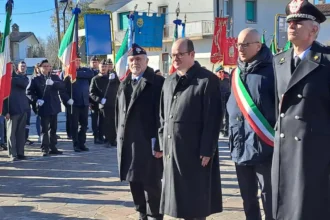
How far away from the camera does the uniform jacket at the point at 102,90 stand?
10.9 meters

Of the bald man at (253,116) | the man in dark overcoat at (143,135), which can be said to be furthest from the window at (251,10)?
the bald man at (253,116)

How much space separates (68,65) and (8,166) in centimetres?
→ 266

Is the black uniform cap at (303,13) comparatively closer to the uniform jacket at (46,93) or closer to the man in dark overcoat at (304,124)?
the man in dark overcoat at (304,124)

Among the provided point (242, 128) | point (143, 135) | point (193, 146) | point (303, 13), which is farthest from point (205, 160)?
point (303, 13)

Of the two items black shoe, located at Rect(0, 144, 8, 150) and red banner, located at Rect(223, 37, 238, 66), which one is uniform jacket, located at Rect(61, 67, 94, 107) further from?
red banner, located at Rect(223, 37, 238, 66)

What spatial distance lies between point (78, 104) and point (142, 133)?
5921mm

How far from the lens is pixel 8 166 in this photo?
891 centimetres

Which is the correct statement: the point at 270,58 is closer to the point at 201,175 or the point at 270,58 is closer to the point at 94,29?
the point at 201,175

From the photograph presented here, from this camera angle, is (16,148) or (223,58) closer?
(16,148)

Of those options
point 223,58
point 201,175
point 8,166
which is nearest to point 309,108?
point 201,175

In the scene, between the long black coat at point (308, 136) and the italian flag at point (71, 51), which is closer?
the long black coat at point (308, 136)

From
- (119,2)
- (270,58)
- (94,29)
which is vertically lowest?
(270,58)

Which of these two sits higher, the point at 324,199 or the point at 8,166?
the point at 324,199

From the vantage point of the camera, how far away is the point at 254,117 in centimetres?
419
